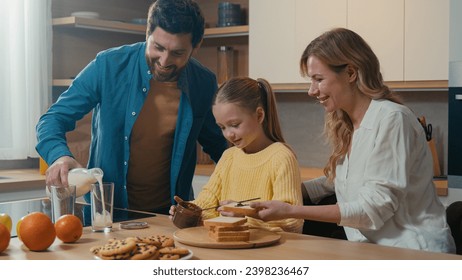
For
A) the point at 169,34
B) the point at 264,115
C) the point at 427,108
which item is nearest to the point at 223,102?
the point at 264,115

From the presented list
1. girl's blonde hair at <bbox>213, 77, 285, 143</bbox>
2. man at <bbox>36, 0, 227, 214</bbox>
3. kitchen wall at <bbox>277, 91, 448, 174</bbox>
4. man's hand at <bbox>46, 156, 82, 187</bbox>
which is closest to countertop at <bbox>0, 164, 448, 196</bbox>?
kitchen wall at <bbox>277, 91, 448, 174</bbox>

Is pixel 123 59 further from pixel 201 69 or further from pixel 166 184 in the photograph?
pixel 166 184

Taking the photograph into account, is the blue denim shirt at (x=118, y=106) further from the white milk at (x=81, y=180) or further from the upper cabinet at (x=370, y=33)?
the upper cabinet at (x=370, y=33)

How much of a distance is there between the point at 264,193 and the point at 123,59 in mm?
801

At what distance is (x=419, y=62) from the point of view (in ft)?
11.6

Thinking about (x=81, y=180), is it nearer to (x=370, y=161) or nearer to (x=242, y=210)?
(x=242, y=210)

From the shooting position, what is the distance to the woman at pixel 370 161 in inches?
72.9

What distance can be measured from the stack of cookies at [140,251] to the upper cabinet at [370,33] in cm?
231

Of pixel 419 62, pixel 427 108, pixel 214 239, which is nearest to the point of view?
pixel 214 239

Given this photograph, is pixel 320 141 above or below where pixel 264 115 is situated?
below

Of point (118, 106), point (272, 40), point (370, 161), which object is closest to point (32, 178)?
point (118, 106)

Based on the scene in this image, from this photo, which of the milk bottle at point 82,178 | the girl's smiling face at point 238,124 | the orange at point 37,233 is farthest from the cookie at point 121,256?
the girl's smiling face at point 238,124

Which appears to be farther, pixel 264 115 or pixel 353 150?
pixel 264 115

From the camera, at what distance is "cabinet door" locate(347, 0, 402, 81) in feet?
11.8
